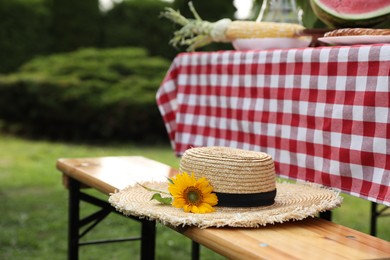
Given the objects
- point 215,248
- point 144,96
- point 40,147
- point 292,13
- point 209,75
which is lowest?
point 40,147

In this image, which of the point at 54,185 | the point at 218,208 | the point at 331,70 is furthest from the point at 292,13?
the point at 54,185

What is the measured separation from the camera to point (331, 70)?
6.98 ft

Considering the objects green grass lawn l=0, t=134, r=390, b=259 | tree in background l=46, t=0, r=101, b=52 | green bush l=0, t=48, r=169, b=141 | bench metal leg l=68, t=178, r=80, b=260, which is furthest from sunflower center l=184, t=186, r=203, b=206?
tree in background l=46, t=0, r=101, b=52

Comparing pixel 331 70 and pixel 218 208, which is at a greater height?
pixel 331 70

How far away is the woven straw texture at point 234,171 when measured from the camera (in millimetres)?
1837

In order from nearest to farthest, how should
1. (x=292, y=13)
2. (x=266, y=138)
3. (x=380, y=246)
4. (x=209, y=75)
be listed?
(x=380, y=246), (x=266, y=138), (x=209, y=75), (x=292, y=13)

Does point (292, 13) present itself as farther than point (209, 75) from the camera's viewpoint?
Yes

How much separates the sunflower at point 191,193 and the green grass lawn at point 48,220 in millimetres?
2530

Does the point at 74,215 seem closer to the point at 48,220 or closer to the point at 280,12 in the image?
the point at 280,12

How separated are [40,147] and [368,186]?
338 inches

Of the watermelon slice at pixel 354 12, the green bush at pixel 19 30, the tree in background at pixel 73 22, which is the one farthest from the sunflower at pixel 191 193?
the tree in background at pixel 73 22

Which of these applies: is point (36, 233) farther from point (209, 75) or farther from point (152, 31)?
point (152, 31)

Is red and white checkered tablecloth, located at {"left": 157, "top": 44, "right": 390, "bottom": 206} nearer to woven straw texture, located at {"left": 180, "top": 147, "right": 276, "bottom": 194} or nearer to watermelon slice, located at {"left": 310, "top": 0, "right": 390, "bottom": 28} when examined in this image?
watermelon slice, located at {"left": 310, "top": 0, "right": 390, "bottom": 28}

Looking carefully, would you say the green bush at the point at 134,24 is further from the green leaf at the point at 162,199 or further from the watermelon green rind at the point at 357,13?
the green leaf at the point at 162,199
